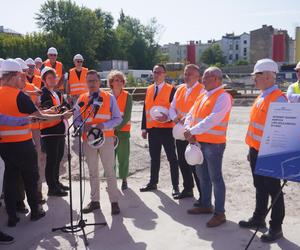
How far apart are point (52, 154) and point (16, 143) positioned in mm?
1365

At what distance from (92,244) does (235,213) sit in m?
2.09

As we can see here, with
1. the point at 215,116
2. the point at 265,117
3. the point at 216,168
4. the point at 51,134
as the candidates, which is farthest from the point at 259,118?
the point at 51,134

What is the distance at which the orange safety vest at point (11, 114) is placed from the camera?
5051 mm

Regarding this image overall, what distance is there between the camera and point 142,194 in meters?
6.77

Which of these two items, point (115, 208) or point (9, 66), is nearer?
point (9, 66)

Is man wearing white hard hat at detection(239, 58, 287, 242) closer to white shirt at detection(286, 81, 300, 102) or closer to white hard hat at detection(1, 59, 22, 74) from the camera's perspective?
white shirt at detection(286, 81, 300, 102)

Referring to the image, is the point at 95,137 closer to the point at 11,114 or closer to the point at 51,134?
the point at 11,114

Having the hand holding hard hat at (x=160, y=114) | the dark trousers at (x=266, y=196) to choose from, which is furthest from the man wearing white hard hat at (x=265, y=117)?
the hand holding hard hat at (x=160, y=114)

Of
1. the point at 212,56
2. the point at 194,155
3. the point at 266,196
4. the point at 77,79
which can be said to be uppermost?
the point at 212,56

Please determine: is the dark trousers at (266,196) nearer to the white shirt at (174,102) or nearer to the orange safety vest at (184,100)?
the orange safety vest at (184,100)

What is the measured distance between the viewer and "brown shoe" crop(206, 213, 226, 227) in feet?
17.2

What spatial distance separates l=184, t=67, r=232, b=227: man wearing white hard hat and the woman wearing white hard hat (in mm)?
2299

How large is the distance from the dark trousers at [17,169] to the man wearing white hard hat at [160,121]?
2077mm

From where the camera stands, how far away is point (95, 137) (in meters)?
5.43
